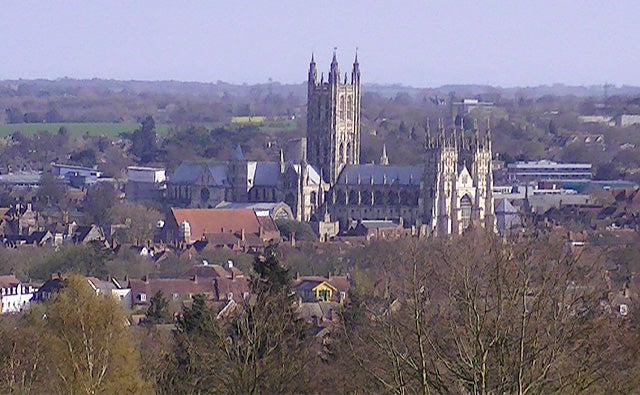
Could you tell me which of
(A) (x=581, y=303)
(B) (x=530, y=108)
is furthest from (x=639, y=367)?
(B) (x=530, y=108)

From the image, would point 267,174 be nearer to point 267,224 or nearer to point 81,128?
point 267,224

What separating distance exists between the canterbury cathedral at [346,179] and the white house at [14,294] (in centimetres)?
2279

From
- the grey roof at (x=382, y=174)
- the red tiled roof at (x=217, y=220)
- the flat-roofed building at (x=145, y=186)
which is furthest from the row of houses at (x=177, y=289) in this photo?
the flat-roofed building at (x=145, y=186)

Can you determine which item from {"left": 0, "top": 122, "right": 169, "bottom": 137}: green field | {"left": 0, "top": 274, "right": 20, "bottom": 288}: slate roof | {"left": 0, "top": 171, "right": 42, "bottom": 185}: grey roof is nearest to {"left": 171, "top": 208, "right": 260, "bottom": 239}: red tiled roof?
{"left": 0, "top": 274, "right": 20, "bottom": 288}: slate roof

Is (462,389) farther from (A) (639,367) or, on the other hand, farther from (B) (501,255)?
(A) (639,367)

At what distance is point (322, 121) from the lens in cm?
7969

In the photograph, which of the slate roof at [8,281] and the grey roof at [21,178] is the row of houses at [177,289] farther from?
the grey roof at [21,178]

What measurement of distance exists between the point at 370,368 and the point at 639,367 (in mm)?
2717

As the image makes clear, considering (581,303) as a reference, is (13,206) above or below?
below

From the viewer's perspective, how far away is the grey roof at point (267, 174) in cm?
7919

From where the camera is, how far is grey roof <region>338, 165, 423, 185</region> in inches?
3024

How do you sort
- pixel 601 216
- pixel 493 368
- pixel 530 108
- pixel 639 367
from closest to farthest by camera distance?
pixel 493 368
pixel 639 367
pixel 601 216
pixel 530 108

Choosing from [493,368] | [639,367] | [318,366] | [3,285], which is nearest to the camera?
[493,368]

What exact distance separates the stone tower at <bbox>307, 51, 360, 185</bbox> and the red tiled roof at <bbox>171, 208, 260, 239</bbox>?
6911mm
